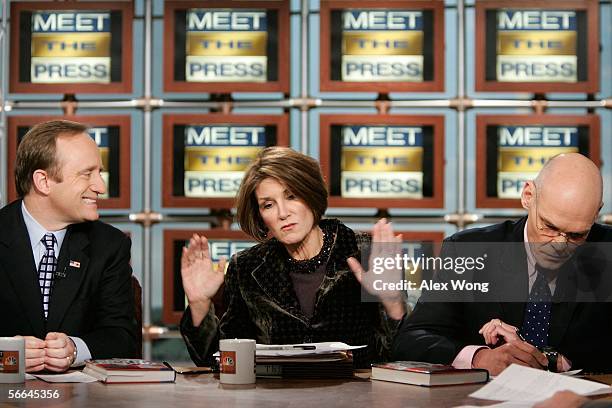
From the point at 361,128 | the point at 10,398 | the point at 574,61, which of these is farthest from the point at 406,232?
the point at 10,398

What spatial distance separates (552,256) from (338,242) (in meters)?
0.69

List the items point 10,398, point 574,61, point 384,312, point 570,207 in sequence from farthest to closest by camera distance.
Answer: point 574,61 < point 384,312 < point 570,207 < point 10,398

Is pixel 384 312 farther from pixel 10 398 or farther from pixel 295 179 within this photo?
pixel 10 398

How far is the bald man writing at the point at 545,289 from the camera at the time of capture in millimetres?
2764

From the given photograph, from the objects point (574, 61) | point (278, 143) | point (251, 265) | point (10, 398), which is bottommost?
point (10, 398)

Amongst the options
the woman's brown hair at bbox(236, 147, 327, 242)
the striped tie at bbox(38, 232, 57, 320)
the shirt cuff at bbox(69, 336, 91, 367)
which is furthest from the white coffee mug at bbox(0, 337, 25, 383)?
the woman's brown hair at bbox(236, 147, 327, 242)

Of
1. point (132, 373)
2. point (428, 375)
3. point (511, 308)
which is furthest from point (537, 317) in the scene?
point (132, 373)

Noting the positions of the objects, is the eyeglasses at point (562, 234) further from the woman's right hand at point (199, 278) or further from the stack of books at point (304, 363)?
the woman's right hand at point (199, 278)

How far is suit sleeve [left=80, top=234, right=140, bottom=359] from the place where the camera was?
2.87m

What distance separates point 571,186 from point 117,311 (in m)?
1.44

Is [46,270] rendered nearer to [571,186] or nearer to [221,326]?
[221,326]

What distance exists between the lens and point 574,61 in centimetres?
479

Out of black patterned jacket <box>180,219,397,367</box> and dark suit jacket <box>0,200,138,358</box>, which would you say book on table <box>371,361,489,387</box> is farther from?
dark suit jacket <box>0,200,138,358</box>

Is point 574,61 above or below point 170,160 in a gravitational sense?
above
